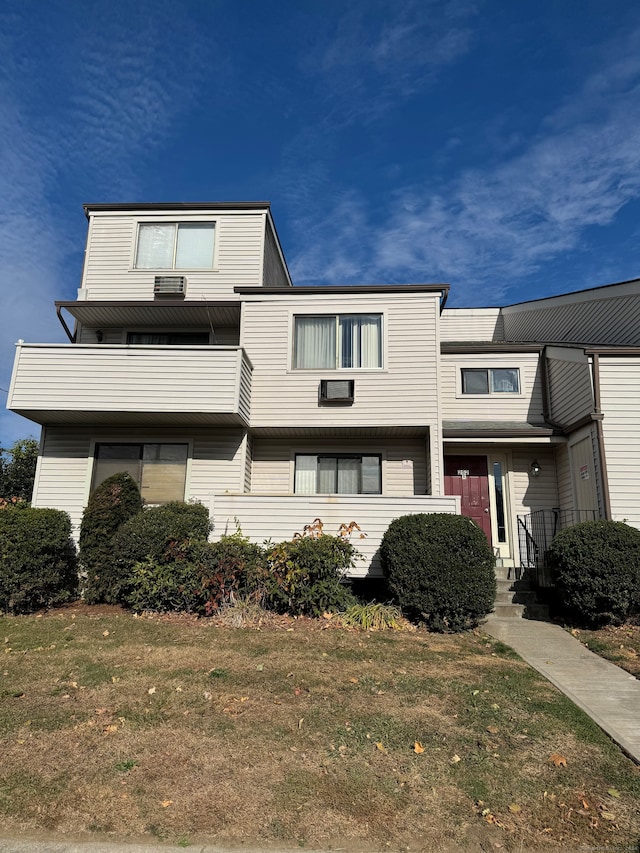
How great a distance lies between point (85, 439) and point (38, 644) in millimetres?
5877

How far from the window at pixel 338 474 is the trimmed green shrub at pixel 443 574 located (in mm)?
3624

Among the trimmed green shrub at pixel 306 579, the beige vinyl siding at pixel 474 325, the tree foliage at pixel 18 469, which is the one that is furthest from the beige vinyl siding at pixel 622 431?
the tree foliage at pixel 18 469

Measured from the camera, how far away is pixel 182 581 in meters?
9.14

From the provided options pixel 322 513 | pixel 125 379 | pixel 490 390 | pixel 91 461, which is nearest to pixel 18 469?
pixel 91 461

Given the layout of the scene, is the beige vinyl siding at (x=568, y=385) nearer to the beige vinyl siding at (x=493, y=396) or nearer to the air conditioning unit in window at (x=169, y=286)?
the beige vinyl siding at (x=493, y=396)

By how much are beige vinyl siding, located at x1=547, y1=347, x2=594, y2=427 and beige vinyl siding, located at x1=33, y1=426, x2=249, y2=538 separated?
7.21 metres

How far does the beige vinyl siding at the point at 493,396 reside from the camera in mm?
13164

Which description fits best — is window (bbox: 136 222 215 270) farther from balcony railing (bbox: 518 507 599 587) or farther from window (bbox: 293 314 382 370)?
balcony railing (bbox: 518 507 599 587)

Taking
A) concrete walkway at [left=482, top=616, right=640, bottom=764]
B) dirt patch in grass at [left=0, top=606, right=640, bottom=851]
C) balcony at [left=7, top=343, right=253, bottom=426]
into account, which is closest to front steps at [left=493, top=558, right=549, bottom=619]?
concrete walkway at [left=482, top=616, right=640, bottom=764]

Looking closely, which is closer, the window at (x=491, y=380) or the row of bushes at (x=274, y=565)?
the row of bushes at (x=274, y=565)

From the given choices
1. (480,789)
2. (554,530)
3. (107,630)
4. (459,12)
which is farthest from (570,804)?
(459,12)

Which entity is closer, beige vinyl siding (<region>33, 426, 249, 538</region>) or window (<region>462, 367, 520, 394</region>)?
beige vinyl siding (<region>33, 426, 249, 538</region>)

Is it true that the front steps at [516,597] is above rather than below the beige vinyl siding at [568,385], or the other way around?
below

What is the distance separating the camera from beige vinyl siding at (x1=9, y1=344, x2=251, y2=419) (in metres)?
11.1
